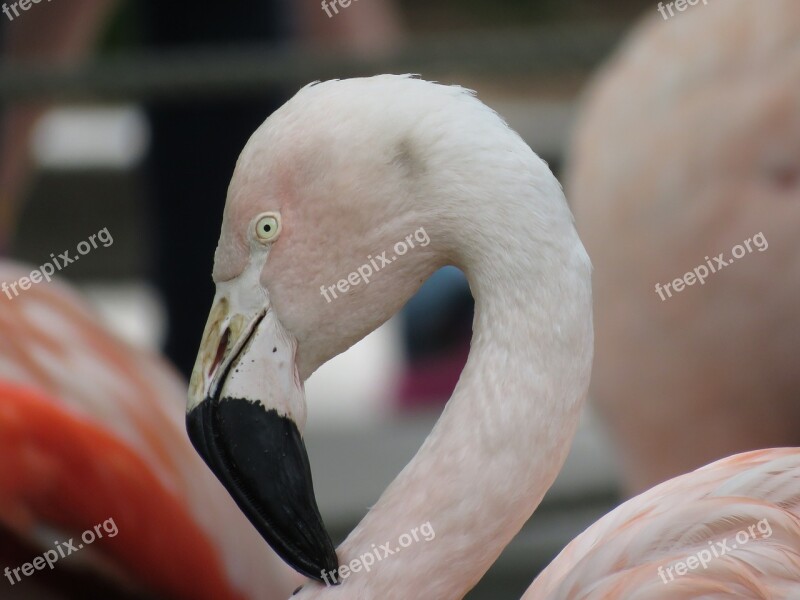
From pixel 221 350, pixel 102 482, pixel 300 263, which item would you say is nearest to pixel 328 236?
pixel 300 263

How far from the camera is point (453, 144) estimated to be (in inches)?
43.5

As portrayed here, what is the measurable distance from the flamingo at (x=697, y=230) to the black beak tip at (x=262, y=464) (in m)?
1.13

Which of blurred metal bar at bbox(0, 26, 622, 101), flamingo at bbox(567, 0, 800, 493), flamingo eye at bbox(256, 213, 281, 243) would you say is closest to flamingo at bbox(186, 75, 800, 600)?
flamingo eye at bbox(256, 213, 281, 243)

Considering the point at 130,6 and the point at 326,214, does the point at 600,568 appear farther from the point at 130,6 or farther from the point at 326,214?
the point at 130,6

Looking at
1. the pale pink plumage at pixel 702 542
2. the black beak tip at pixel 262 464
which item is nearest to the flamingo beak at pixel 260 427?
the black beak tip at pixel 262 464

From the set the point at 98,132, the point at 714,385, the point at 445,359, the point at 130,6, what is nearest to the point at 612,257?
the point at 714,385

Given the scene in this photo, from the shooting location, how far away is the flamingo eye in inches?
44.4

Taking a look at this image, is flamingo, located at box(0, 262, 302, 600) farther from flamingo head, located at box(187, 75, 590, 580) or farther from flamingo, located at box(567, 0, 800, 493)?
flamingo, located at box(567, 0, 800, 493)

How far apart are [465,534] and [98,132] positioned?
5.98 meters

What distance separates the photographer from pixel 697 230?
209 cm

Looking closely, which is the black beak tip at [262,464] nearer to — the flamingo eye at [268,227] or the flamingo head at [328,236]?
the flamingo head at [328,236]

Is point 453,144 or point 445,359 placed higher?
point 453,144

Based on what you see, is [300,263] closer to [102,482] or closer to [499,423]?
[499,423]

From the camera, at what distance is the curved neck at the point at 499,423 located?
110 centimetres
